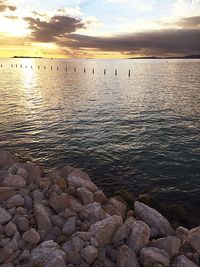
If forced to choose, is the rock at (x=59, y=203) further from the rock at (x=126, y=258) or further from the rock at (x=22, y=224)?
the rock at (x=126, y=258)

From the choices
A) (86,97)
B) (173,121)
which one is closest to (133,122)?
(173,121)

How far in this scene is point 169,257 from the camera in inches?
393

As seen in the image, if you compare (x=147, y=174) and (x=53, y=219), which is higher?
(x=53, y=219)

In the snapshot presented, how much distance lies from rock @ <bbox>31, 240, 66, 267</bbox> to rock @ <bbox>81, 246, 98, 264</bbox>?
2.27 ft

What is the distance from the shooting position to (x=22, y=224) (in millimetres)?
10883

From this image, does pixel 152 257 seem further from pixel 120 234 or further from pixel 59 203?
pixel 59 203

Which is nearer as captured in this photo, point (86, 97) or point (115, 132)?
point (115, 132)

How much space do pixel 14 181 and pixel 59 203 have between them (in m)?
2.90

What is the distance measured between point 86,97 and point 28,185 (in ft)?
154

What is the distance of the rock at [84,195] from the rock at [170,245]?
3.59 m

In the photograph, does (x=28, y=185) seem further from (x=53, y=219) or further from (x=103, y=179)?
(x=103, y=179)

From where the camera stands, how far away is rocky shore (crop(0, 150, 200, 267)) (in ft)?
31.3

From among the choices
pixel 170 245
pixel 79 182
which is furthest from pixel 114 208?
pixel 170 245

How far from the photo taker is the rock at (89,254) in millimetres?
9537
